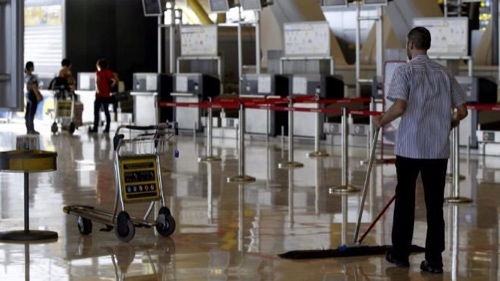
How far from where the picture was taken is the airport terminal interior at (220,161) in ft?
28.5

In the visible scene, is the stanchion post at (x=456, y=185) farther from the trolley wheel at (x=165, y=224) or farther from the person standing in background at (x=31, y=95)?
the person standing in background at (x=31, y=95)

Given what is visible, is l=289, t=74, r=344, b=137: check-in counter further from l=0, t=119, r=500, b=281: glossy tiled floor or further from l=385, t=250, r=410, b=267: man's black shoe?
l=385, t=250, r=410, b=267: man's black shoe

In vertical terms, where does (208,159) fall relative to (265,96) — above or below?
below

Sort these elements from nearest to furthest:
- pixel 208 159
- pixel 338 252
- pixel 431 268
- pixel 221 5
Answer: pixel 431 268 → pixel 338 252 → pixel 208 159 → pixel 221 5

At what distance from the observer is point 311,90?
A: 70.2ft

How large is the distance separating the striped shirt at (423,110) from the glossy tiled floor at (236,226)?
2.94ft

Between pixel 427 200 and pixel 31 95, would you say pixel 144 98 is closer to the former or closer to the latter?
pixel 31 95

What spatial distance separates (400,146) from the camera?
324 inches

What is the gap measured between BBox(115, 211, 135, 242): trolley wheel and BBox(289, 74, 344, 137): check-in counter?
11693 millimetres

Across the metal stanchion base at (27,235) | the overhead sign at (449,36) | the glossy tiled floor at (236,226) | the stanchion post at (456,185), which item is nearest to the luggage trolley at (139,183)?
the glossy tiled floor at (236,226)

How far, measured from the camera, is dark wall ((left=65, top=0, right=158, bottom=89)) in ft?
94.4

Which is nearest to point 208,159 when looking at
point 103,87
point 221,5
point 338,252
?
point 221,5

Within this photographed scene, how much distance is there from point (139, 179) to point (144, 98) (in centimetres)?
1509

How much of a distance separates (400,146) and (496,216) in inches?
135
